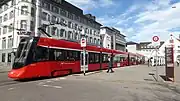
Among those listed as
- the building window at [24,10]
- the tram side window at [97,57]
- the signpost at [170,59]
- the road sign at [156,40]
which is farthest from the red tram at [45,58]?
the building window at [24,10]

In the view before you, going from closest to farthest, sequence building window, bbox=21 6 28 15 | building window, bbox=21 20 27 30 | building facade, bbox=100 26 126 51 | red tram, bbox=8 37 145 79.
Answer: red tram, bbox=8 37 145 79 < building window, bbox=21 20 27 30 < building window, bbox=21 6 28 15 < building facade, bbox=100 26 126 51

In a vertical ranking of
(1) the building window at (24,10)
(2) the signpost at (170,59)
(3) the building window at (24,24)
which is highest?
(1) the building window at (24,10)

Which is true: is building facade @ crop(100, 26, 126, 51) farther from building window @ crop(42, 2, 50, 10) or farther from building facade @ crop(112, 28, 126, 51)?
building window @ crop(42, 2, 50, 10)

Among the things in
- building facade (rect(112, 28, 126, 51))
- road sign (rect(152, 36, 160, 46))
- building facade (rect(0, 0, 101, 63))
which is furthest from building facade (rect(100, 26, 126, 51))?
road sign (rect(152, 36, 160, 46))

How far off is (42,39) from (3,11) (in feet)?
149

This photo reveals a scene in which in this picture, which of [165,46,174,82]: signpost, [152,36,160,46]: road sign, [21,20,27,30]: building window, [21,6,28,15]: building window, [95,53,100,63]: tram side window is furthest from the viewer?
[21,6,28,15]: building window

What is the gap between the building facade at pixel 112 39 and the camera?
87.8 m

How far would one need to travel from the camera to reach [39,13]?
166ft

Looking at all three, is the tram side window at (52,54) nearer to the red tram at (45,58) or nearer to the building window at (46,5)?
the red tram at (45,58)

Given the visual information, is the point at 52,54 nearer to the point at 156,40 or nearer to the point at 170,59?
the point at 156,40

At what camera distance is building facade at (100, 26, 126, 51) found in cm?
8781

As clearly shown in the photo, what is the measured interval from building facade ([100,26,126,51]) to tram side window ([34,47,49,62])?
230ft

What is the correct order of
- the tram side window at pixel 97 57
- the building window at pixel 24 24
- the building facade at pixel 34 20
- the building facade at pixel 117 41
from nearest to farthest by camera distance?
the tram side window at pixel 97 57 < the building window at pixel 24 24 < the building facade at pixel 34 20 < the building facade at pixel 117 41

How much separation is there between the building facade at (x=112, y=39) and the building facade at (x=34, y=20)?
66.2ft
